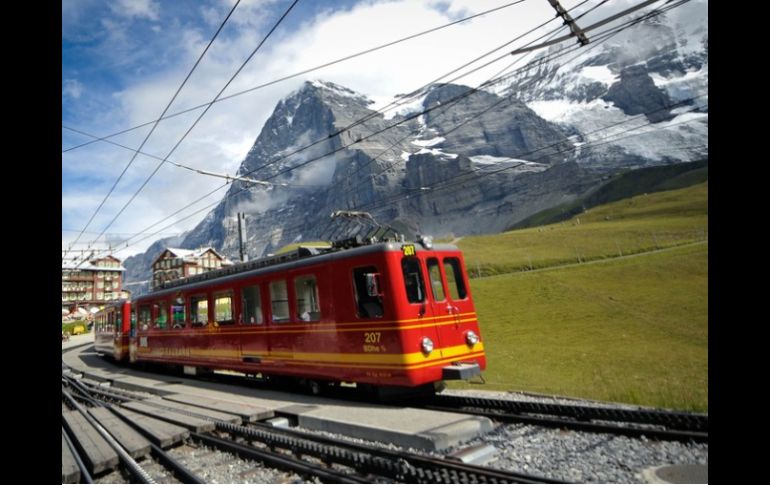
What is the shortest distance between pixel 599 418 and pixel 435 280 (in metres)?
4.31

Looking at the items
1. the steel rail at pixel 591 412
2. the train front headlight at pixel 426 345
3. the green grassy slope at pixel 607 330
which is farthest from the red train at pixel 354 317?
the green grassy slope at pixel 607 330

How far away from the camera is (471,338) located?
34.6 feet

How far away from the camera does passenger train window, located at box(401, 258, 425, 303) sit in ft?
32.7

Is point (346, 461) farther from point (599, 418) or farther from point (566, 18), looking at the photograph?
point (566, 18)

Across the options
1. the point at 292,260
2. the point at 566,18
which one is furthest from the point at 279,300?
the point at 566,18

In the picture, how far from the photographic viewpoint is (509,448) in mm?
6699

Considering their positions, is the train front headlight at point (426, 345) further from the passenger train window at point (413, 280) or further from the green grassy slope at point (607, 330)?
the green grassy slope at point (607, 330)

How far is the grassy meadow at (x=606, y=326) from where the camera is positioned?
11648mm

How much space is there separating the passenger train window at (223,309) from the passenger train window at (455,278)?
7.01 m

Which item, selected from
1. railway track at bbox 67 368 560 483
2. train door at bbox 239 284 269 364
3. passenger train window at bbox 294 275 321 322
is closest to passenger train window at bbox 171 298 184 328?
train door at bbox 239 284 269 364
